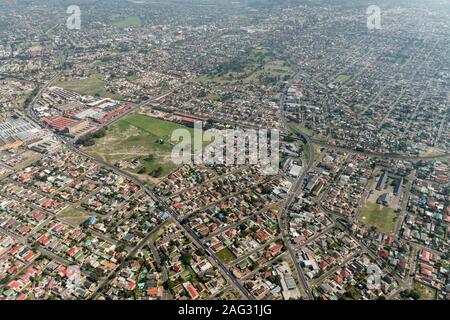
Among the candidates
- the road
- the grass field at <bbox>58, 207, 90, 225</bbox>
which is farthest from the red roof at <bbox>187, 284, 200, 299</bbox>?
the grass field at <bbox>58, 207, 90, 225</bbox>

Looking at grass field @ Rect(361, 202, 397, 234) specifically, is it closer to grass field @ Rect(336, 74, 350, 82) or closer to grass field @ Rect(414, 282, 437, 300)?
grass field @ Rect(414, 282, 437, 300)

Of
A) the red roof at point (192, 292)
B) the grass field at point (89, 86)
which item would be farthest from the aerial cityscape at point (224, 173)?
the grass field at point (89, 86)

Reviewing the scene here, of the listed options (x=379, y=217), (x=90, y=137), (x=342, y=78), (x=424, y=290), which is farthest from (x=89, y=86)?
(x=424, y=290)

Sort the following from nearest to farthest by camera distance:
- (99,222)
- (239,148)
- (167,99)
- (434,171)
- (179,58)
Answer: (99,222) → (434,171) → (239,148) → (167,99) → (179,58)

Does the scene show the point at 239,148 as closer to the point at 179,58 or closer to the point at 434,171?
the point at 434,171

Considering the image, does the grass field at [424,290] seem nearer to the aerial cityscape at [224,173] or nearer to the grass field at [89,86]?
the aerial cityscape at [224,173]
